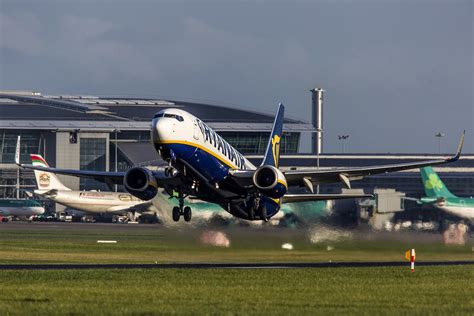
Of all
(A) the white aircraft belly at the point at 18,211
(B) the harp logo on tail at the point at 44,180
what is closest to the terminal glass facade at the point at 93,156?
(A) the white aircraft belly at the point at 18,211

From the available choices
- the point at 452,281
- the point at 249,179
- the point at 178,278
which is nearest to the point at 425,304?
the point at 452,281

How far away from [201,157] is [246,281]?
11.1 meters

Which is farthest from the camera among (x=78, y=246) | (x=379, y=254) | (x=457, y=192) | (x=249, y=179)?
(x=457, y=192)

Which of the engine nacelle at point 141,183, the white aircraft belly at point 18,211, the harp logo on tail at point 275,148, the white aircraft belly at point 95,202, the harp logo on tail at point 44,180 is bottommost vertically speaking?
the white aircraft belly at point 18,211

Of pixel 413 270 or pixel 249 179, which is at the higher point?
pixel 249 179

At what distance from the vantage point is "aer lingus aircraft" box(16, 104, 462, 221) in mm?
53625

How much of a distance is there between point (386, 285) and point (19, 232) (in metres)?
66.8

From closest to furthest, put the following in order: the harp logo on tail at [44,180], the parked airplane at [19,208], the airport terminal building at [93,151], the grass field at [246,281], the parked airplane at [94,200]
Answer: the grass field at [246,281] < the parked airplane at [94,200] < the harp logo on tail at [44,180] < the parked airplane at [19,208] < the airport terminal building at [93,151]

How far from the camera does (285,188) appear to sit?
58406 millimetres

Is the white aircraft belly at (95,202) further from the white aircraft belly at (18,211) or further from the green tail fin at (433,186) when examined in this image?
the green tail fin at (433,186)

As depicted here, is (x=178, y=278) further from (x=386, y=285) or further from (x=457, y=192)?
(x=457, y=192)

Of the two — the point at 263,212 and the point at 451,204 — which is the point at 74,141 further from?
the point at 263,212

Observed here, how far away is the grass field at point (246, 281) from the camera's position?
3547cm

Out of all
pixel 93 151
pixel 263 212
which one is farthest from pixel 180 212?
pixel 93 151
